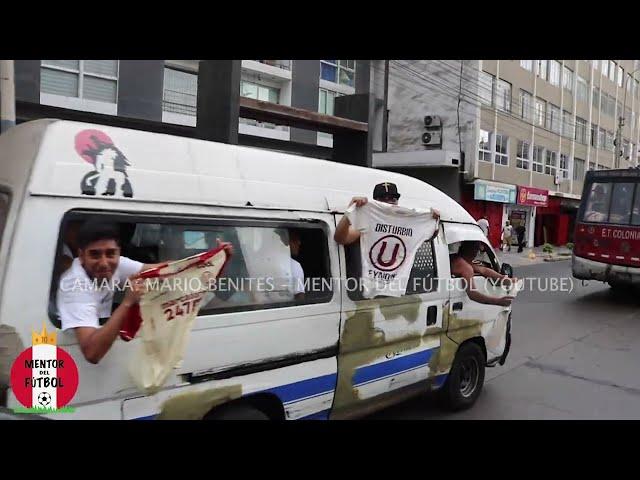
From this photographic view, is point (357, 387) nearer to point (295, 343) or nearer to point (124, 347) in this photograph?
point (295, 343)

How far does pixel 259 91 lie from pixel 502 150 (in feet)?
42.2

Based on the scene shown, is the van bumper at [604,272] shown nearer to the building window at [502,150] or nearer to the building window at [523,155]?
the building window at [502,150]

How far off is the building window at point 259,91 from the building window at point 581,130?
72.9 feet

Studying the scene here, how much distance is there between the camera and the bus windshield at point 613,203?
427 inches

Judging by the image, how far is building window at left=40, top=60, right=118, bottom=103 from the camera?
47.4ft

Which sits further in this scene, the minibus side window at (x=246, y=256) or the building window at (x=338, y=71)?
the building window at (x=338, y=71)

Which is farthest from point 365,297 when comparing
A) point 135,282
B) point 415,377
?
point 135,282

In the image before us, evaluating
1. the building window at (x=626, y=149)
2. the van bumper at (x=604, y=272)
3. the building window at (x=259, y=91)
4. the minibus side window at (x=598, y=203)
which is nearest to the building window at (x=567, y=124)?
the building window at (x=626, y=149)

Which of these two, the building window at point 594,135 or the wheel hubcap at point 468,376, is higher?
the building window at point 594,135

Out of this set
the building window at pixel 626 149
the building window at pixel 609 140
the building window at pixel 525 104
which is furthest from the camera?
the building window at pixel 626 149

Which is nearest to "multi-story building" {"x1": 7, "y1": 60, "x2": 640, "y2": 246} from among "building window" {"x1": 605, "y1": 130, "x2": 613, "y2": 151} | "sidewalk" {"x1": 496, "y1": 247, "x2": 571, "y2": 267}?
"sidewalk" {"x1": 496, "y1": 247, "x2": 571, "y2": 267}

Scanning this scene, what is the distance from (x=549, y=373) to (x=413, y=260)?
3.19 m

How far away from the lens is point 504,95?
86.7 feet
